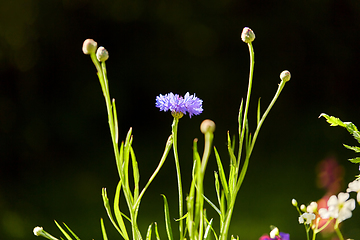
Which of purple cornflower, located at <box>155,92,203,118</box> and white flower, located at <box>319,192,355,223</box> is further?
purple cornflower, located at <box>155,92,203,118</box>

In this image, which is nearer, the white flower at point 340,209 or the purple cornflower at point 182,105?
the white flower at point 340,209

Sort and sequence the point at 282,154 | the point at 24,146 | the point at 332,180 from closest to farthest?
the point at 332,180 → the point at 24,146 → the point at 282,154

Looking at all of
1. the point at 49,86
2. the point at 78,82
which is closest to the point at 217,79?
the point at 78,82

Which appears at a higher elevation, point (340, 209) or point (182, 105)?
point (182, 105)

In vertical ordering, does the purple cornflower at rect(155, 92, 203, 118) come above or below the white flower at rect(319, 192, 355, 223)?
above

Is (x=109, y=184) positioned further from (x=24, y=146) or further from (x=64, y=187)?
(x=24, y=146)

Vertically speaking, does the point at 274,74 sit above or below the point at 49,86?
above

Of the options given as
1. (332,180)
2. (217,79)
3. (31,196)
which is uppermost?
(217,79)

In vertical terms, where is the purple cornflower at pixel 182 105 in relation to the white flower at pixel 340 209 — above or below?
above

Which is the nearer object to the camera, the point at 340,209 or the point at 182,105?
the point at 340,209

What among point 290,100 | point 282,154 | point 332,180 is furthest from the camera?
point 290,100

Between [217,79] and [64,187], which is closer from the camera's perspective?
[64,187]
